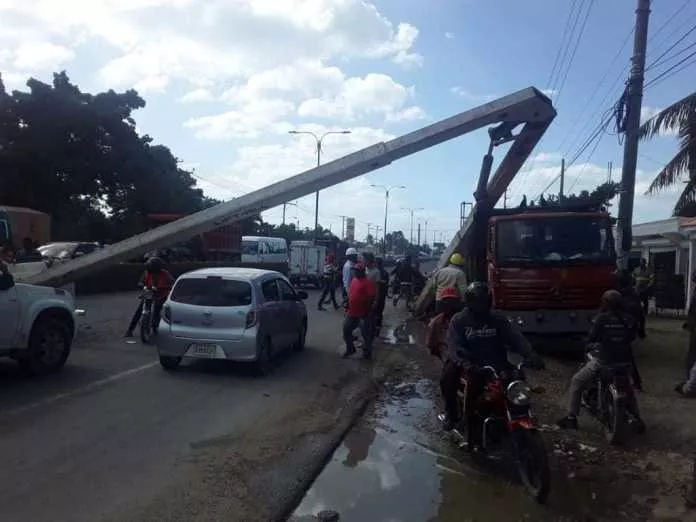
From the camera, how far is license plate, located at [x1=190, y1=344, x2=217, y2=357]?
997cm

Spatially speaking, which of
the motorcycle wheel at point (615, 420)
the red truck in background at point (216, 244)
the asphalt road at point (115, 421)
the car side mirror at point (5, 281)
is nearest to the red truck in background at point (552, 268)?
the asphalt road at point (115, 421)

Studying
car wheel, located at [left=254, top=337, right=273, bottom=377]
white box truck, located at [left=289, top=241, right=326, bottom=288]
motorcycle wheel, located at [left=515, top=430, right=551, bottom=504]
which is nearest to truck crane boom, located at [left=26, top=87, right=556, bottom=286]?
car wheel, located at [left=254, top=337, right=273, bottom=377]

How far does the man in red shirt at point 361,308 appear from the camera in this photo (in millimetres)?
12227

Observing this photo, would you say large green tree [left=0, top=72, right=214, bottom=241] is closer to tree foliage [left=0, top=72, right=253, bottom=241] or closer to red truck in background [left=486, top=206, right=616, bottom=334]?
tree foliage [left=0, top=72, right=253, bottom=241]

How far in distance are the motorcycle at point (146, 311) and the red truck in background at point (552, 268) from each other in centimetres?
634

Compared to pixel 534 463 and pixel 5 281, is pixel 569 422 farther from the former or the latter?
pixel 5 281

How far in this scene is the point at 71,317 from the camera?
10.2m

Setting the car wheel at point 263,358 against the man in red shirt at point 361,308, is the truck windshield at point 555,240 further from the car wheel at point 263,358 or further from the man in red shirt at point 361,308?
the car wheel at point 263,358

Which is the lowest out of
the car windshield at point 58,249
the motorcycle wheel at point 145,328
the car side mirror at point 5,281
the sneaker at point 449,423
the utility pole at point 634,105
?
the sneaker at point 449,423

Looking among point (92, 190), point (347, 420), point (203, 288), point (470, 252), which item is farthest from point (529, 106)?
point (92, 190)

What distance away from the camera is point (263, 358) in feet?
34.0

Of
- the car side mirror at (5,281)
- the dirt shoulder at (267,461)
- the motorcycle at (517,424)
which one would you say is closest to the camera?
the dirt shoulder at (267,461)

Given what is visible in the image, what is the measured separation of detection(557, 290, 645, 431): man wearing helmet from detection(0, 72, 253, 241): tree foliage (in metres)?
35.6

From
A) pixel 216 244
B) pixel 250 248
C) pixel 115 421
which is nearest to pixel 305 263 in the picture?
pixel 216 244
